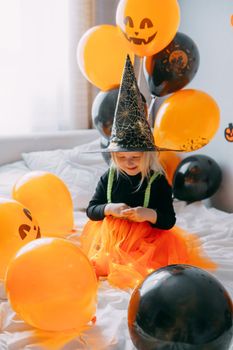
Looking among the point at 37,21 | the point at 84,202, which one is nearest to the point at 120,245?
the point at 84,202

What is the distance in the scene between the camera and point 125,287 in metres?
1.31

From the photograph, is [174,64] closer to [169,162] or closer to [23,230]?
[169,162]

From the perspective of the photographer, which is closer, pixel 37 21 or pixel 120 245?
pixel 120 245

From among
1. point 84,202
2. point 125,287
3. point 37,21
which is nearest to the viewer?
point 125,287

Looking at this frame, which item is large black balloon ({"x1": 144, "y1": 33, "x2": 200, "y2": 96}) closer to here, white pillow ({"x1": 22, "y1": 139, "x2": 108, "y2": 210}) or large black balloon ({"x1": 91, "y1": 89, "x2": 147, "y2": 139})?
large black balloon ({"x1": 91, "y1": 89, "x2": 147, "y2": 139})

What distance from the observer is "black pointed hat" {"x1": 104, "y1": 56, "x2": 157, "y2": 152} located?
145 cm

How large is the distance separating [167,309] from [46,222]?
876 millimetres

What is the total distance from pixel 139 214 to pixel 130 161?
0.19 m

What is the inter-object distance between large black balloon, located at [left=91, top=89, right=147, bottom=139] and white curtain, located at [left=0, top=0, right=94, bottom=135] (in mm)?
791

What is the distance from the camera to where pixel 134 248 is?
1493mm

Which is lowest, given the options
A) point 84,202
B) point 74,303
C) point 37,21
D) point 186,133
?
point 84,202

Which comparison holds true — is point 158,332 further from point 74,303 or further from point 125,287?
point 125,287

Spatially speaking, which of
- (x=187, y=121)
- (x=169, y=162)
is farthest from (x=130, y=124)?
(x=169, y=162)

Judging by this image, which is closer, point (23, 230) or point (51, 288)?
point (51, 288)
